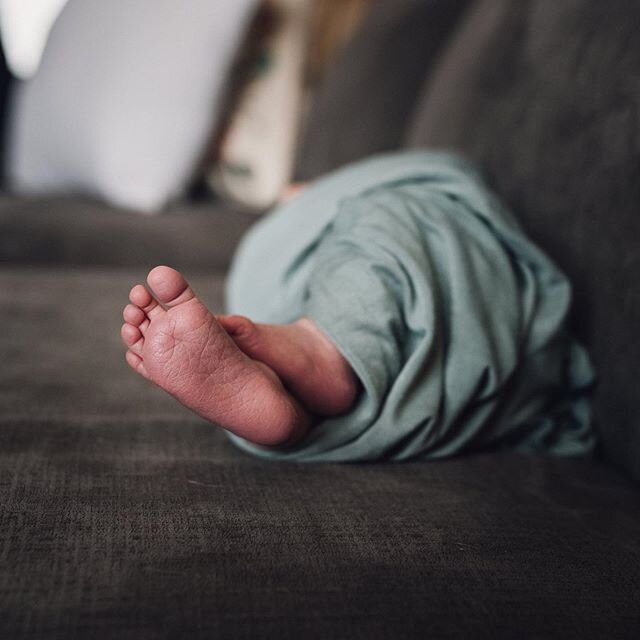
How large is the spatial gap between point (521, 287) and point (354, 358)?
8.3 inches

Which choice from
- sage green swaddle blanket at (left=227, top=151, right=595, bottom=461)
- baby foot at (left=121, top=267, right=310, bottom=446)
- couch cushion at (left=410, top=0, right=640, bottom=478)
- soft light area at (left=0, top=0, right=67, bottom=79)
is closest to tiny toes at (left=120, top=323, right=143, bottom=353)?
baby foot at (left=121, top=267, right=310, bottom=446)

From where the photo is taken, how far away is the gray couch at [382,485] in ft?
1.35

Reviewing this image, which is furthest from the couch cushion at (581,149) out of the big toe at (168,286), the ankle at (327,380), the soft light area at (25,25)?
the soft light area at (25,25)

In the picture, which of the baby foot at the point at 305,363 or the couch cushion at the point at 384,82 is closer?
the baby foot at the point at 305,363

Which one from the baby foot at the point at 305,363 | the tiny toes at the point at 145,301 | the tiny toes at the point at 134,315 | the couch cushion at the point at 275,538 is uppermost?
the tiny toes at the point at 145,301

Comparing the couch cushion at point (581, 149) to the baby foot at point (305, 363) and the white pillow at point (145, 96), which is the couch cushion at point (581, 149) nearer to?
the baby foot at point (305, 363)

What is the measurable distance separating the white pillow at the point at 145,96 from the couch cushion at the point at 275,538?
76 centimetres

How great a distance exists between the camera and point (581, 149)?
0.78 meters

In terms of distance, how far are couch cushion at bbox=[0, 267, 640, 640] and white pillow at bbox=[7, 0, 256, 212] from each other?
2.50 feet

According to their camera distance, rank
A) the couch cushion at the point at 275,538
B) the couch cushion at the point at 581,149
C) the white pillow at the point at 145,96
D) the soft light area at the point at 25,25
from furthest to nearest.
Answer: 1. the soft light area at the point at 25,25
2. the white pillow at the point at 145,96
3. the couch cushion at the point at 581,149
4. the couch cushion at the point at 275,538

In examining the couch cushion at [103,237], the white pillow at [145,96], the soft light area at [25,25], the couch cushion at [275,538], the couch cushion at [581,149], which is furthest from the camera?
the soft light area at [25,25]

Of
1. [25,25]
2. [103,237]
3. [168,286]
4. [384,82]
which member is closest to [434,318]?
[168,286]

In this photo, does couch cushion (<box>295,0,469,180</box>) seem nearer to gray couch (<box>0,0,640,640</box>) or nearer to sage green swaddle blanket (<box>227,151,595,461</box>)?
gray couch (<box>0,0,640,640</box>)

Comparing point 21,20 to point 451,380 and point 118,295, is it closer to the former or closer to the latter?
point 118,295
